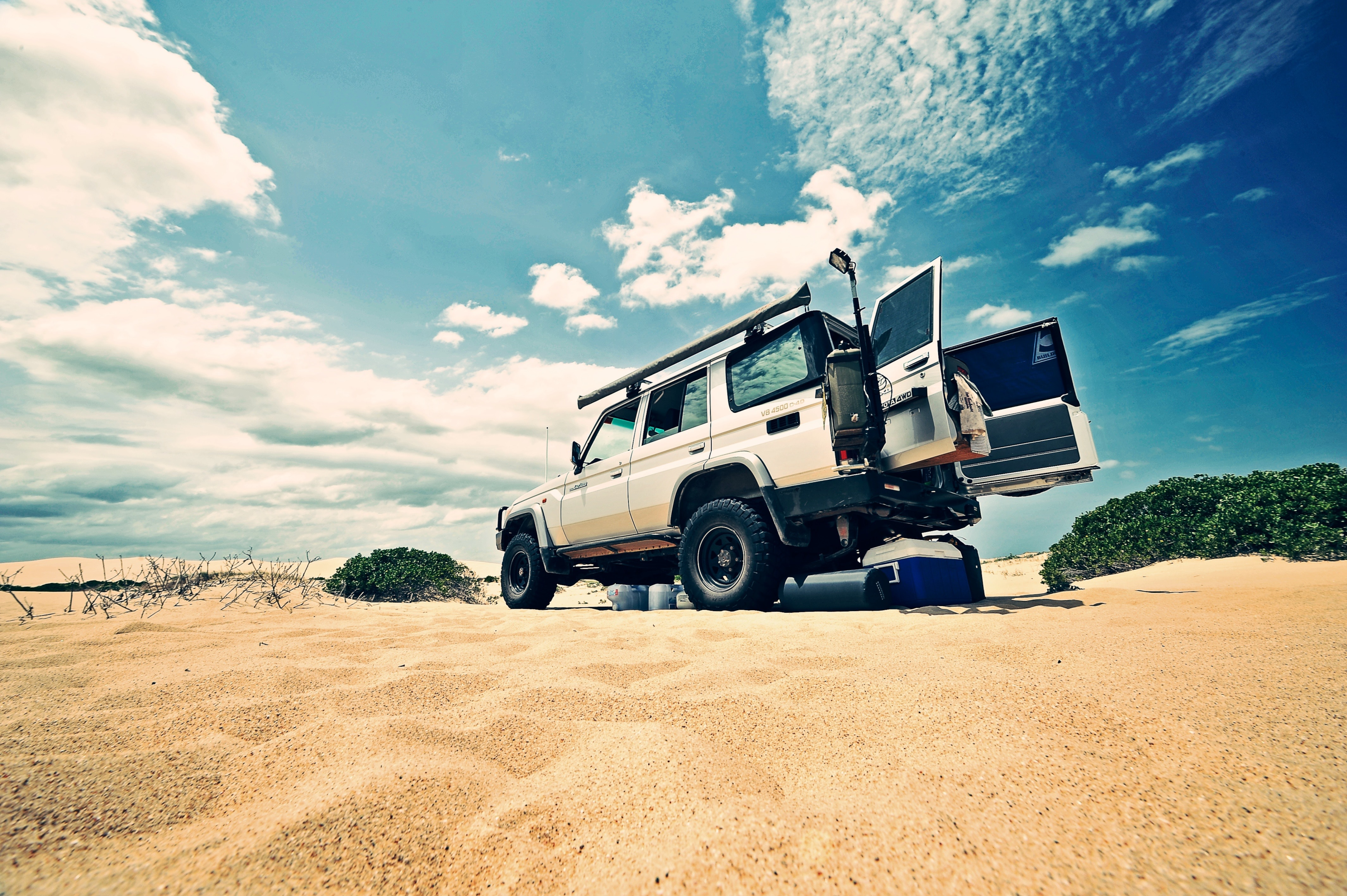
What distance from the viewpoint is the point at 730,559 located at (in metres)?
4.48

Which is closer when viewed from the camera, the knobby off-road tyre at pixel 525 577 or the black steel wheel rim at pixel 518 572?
the knobby off-road tyre at pixel 525 577

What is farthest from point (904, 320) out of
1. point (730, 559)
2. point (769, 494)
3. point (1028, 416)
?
point (1028, 416)

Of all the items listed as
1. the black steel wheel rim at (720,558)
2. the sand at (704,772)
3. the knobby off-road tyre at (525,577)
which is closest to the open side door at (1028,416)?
the black steel wheel rim at (720,558)

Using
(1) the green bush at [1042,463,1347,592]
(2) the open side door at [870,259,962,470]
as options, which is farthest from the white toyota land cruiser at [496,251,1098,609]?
(1) the green bush at [1042,463,1347,592]

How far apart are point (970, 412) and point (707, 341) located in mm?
2322

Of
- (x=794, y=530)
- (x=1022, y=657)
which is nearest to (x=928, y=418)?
(x=794, y=530)

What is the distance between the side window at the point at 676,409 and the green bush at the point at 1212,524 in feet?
16.1

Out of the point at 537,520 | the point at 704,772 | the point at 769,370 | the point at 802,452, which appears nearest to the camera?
the point at 704,772

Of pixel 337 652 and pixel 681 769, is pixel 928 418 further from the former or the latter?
pixel 337 652

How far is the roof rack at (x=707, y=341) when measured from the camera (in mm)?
4336

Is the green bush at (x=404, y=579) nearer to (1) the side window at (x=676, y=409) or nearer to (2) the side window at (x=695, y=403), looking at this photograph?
(1) the side window at (x=676, y=409)

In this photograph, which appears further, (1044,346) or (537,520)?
(537,520)

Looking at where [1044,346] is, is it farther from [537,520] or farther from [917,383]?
[537,520]

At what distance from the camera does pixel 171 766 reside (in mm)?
1222
